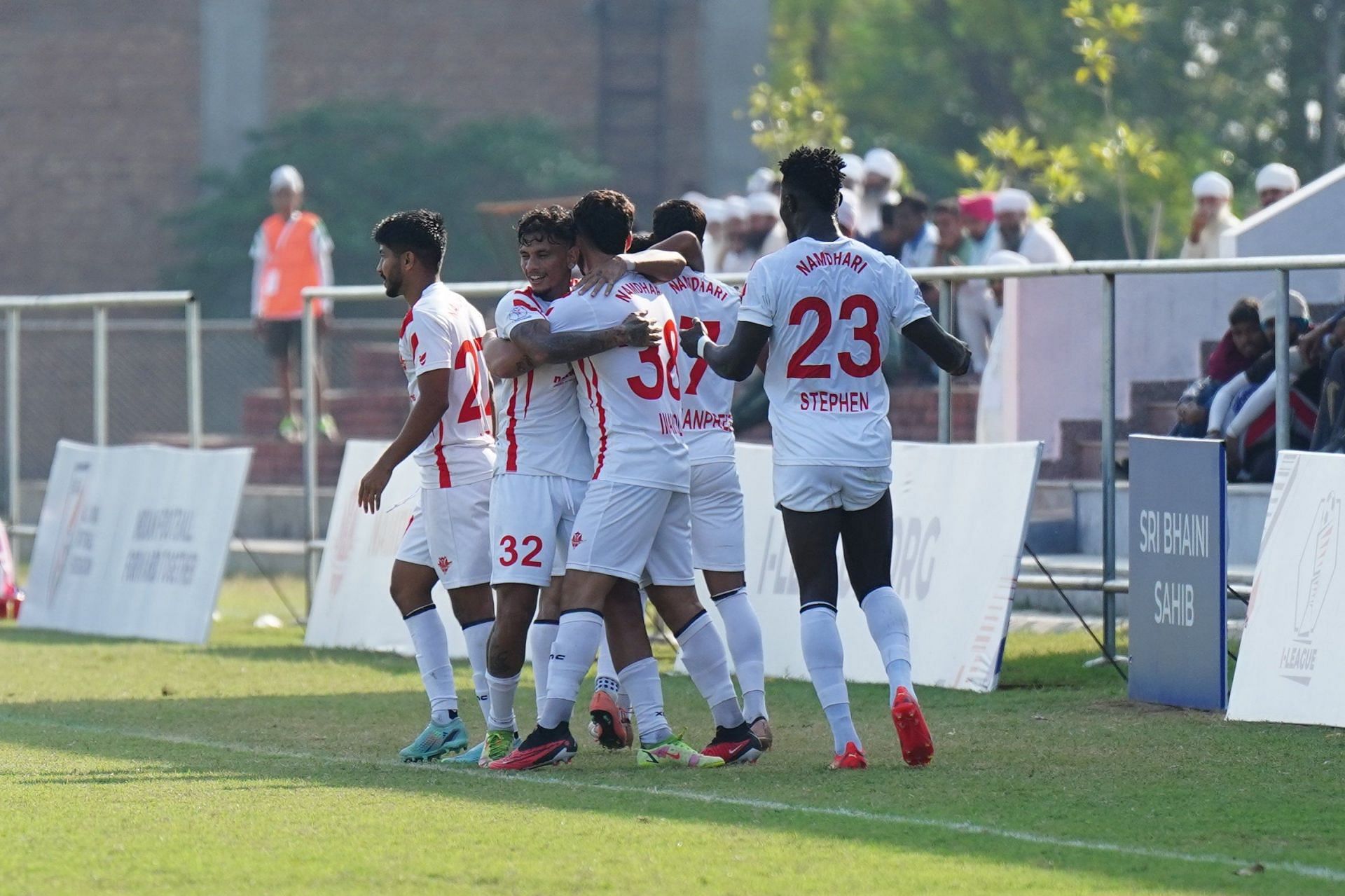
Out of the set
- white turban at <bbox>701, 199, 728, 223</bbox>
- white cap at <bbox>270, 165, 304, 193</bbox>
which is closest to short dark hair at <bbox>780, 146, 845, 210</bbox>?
white turban at <bbox>701, 199, 728, 223</bbox>

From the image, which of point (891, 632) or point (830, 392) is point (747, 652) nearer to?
point (891, 632)

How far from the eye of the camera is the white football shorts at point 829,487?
28.2 feet

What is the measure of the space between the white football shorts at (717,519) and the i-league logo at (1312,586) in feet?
7.52

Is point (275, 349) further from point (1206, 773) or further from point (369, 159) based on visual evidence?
point (369, 159)

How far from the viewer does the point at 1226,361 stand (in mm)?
12500

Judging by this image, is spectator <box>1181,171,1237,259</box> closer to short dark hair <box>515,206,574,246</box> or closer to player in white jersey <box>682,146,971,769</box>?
player in white jersey <box>682,146,971,769</box>

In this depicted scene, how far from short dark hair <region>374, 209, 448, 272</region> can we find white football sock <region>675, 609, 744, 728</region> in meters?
1.73

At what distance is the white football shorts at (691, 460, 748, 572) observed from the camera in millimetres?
9648

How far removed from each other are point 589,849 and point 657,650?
702cm

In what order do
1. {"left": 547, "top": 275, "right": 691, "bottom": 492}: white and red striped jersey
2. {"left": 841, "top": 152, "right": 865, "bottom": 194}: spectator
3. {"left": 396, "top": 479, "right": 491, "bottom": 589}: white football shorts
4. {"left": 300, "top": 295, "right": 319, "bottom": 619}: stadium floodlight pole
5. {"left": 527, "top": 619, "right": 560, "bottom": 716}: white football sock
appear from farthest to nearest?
{"left": 841, "top": 152, "right": 865, "bottom": 194}: spectator, {"left": 300, "top": 295, "right": 319, "bottom": 619}: stadium floodlight pole, {"left": 527, "top": 619, "right": 560, "bottom": 716}: white football sock, {"left": 396, "top": 479, "right": 491, "bottom": 589}: white football shorts, {"left": 547, "top": 275, "right": 691, "bottom": 492}: white and red striped jersey

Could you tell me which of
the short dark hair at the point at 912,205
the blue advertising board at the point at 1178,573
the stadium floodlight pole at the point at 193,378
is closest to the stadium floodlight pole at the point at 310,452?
the stadium floodlight pole at the point at 193,378

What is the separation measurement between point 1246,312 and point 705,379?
12.7ft

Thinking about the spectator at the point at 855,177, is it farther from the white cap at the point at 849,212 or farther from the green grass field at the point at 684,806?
the green grass field at the point at 684,806

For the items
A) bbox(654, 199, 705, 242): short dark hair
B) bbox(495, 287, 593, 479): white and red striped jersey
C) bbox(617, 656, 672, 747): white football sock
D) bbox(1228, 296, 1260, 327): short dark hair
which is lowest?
bbox(617, 656, 672, 747): white football sock
